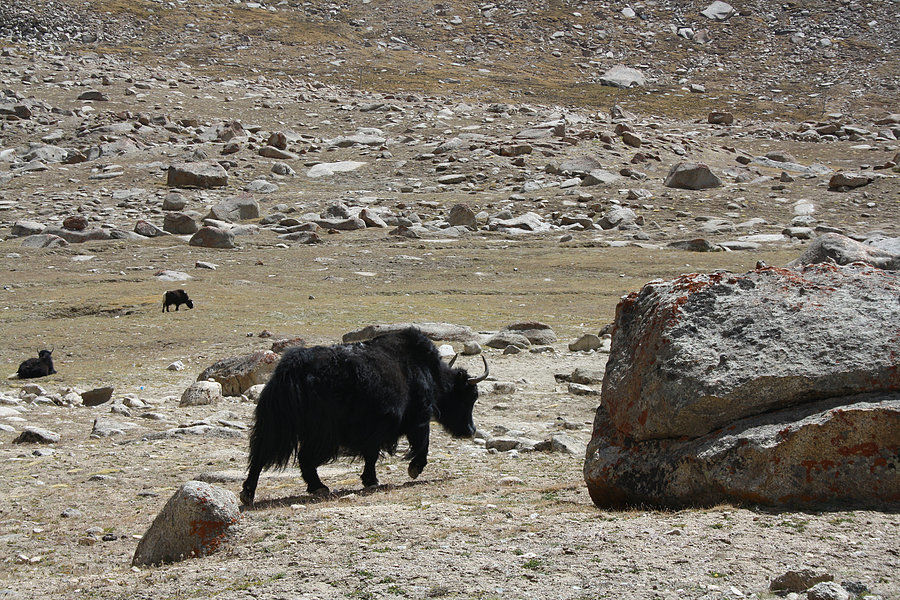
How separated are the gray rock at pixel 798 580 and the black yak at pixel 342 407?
12.2 ft

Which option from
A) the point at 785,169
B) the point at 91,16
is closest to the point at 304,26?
the point at 91,16

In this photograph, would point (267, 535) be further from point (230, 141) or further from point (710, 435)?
point (230, 141)

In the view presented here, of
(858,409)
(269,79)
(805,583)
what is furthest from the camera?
(269,79)

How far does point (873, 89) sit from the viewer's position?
58781mm

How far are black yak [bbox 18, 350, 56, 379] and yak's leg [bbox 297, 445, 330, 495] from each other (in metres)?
7.14

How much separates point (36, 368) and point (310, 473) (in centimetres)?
726

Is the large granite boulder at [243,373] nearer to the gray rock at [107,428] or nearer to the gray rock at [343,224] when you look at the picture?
the gray rock at [107,428]

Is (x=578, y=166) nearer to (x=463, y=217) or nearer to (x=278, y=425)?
(x=463, y=217)

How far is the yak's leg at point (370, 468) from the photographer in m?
7.04

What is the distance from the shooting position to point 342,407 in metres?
6.77

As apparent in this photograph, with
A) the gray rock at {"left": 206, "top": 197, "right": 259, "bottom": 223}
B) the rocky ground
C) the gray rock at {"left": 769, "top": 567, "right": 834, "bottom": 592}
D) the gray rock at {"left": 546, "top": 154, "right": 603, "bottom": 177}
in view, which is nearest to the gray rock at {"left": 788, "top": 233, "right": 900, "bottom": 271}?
the rocky ground

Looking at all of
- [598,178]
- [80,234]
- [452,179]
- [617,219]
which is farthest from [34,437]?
[598,178]

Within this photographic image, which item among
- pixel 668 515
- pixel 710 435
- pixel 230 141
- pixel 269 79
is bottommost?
pixel 668 515

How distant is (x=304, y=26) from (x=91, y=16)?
13.8 meters
